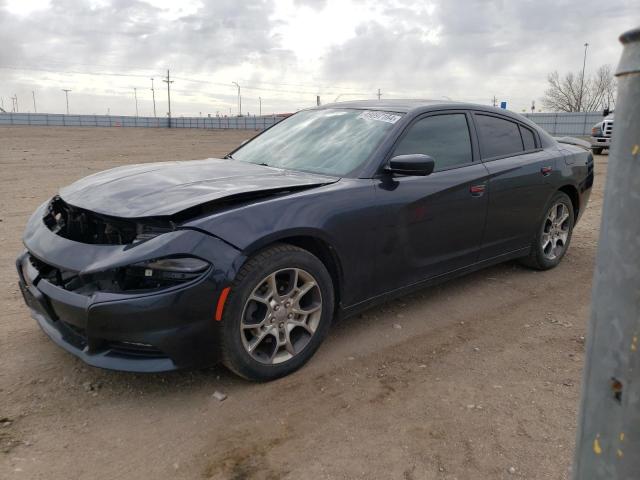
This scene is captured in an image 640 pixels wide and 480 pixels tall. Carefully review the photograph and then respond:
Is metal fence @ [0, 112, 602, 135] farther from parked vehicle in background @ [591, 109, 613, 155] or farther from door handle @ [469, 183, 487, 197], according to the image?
door handle @ [469, 183, 487, 197]

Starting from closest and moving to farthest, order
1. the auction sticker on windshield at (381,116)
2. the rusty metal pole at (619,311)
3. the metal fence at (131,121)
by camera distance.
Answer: the rusty metal pole at (619,311) < the auction sticker on windshield at (381,116) < the metal fence at (131,121)

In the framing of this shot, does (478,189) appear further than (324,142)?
Yes

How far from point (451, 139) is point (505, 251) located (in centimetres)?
118

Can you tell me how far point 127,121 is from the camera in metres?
69.8

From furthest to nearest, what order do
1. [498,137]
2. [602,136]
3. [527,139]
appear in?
[602,136], [527,139], [498,137]

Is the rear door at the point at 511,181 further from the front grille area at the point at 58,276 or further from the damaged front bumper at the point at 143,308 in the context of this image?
the front grille area at the point at 58,276

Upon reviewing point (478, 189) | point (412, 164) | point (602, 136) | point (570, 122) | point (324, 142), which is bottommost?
point (478, 189)

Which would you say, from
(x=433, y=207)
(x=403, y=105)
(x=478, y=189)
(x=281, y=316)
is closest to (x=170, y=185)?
(x=281, y=316)

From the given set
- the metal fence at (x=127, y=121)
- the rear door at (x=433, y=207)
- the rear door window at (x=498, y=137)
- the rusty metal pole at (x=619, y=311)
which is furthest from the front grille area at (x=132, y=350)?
the metal fence at (x=127, y=121)

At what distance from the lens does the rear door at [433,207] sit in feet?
11.5

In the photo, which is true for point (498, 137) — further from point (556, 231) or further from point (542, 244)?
point (556, 231)

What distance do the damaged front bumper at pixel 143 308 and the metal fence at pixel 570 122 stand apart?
33.9m

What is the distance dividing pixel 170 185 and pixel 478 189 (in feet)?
7.64

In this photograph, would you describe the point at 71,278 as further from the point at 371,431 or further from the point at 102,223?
the point at 371,431
